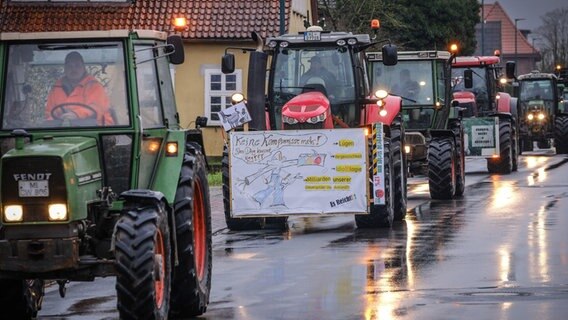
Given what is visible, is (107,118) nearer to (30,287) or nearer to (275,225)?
(30,287)

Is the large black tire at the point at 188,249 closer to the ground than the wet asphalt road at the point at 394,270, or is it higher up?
higher up

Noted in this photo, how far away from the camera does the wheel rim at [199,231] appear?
42.6ft

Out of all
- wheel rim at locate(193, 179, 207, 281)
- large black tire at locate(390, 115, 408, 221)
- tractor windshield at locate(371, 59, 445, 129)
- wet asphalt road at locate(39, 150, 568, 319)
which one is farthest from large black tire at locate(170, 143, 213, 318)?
tractor windshield at locate(371, 59, 445, 129)

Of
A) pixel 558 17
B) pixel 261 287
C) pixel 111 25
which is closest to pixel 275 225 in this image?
pixel 261 287

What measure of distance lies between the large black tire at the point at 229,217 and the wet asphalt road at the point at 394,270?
25cm

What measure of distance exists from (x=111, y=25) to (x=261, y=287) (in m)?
31.5

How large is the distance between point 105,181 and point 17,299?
1335mm

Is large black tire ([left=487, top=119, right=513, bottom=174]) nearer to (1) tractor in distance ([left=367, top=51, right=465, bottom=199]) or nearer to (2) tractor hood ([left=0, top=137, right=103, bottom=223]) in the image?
(1) tractor in distance ([left=367, top=51, right=465, bottom=199])

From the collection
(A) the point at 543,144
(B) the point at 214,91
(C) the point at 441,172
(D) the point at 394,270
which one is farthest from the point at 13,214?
(A) the point at 543,144

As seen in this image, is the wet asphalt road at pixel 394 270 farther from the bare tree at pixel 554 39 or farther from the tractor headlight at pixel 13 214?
the bare tree at pixel 554 39

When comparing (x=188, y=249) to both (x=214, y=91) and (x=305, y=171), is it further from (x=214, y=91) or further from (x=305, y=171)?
(x=214, y=91)

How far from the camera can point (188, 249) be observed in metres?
→ 12.1

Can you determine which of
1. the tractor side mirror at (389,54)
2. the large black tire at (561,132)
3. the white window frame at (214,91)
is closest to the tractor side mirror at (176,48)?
the tractor side mirror at (389,54)

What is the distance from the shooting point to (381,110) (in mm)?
23016
